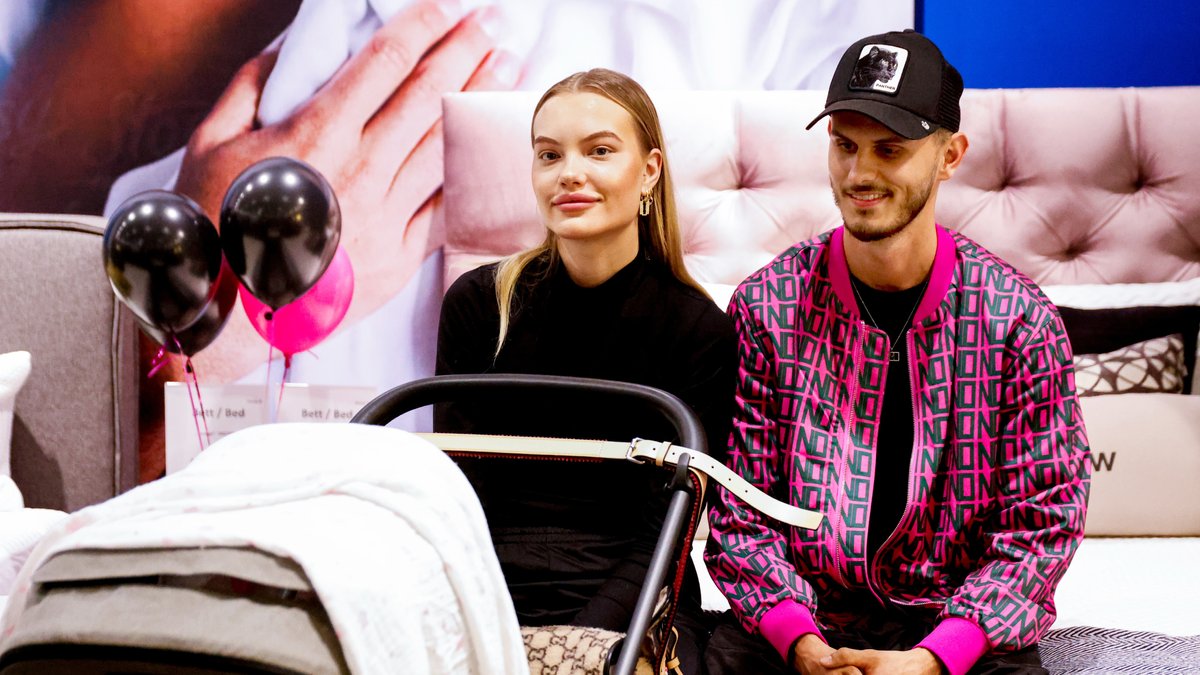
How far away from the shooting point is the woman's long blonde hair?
5.64 feet

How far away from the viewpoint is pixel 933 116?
5.04 ft

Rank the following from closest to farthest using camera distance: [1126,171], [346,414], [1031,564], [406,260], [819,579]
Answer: [1031,564] → [819,579] → [346,414] → [1126,171] → [406,260]

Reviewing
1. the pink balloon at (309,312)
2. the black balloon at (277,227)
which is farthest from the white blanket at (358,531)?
the pink balloon at (309,312)

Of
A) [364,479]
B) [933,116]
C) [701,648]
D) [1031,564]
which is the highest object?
[933,116]

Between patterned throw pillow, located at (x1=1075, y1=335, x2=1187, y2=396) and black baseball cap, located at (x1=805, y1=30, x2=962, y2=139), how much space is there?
88 cm

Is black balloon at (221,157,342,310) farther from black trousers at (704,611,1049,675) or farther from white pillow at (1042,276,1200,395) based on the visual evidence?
white pillow at (1042,276,1200,395)

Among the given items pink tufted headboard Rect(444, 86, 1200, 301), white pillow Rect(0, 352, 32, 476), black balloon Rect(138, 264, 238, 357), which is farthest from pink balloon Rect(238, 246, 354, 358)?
white pillow Rect(0, 352, 32, 476)

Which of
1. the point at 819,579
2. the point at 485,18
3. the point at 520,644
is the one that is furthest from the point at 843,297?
the point at 485,18

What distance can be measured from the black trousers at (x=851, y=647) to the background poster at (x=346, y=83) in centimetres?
138

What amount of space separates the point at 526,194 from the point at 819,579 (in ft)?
4.07

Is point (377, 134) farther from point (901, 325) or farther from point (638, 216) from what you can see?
point (901, 325)

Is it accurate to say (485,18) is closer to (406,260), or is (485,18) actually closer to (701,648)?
(406,260)

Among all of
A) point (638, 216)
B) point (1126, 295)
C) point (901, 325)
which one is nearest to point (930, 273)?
point (901, 325)

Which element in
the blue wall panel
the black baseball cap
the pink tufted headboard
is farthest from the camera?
the blue wall panel
